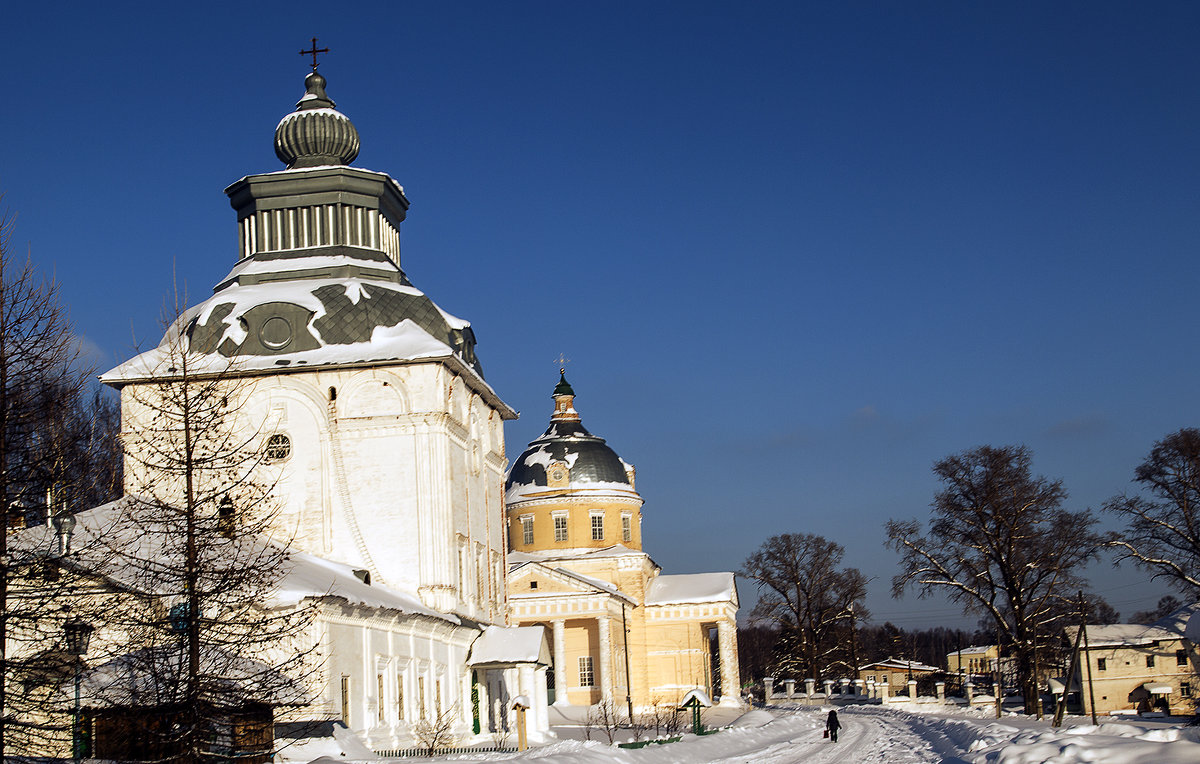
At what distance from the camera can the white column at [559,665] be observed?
49.3 m

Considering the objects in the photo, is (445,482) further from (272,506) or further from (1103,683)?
(1103,683)

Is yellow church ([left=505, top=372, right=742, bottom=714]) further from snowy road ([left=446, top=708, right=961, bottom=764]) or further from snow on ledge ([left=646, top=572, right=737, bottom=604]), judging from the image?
snowy road ([left=446, top=708, right=961, bottom=764])

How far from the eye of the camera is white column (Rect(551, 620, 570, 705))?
49.3 m

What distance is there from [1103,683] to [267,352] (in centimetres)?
3228

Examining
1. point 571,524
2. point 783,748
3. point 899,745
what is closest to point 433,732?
point 783,748

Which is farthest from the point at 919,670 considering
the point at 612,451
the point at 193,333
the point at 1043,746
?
the point at 1043,746

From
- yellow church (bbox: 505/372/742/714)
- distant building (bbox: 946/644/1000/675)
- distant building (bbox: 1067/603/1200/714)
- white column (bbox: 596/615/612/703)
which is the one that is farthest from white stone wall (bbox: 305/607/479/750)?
distant building (bbox: 946/644/1000/675)

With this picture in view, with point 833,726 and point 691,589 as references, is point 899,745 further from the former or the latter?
point 691,589

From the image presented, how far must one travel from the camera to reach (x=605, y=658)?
50469mm

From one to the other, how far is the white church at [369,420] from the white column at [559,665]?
557 inches

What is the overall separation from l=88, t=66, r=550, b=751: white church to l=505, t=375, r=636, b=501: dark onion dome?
2214 centimetres

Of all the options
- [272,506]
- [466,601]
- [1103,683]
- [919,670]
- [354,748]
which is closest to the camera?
[354,748]

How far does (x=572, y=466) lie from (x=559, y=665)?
1047 centimetres

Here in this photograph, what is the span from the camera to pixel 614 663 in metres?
51.9
